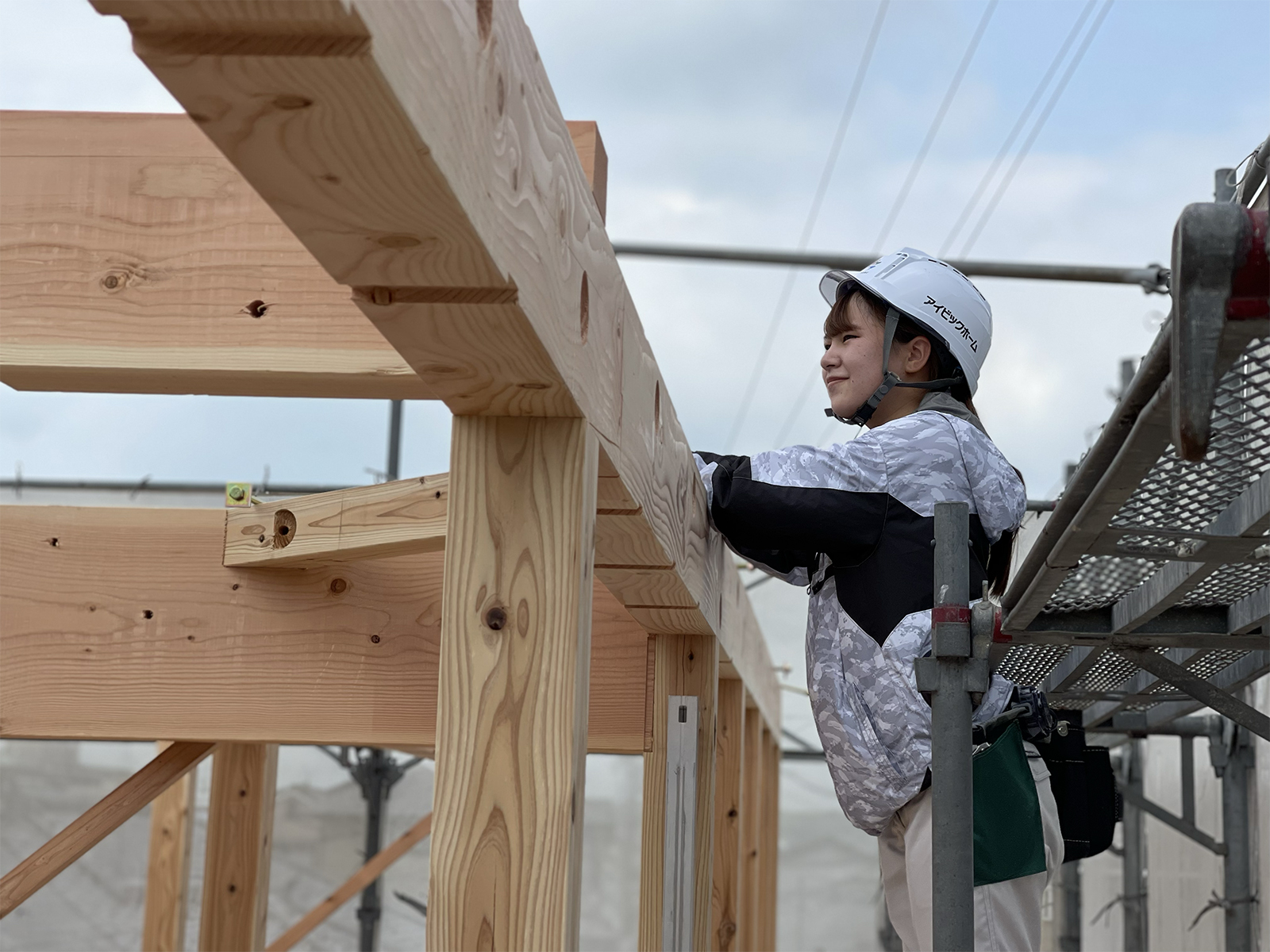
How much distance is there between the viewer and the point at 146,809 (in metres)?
11.5

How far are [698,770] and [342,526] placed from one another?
3.37 feet

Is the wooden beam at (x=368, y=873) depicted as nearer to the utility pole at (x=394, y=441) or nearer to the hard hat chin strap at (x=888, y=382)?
the utility pole at (x=394, y=441)

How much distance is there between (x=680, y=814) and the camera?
327 cm

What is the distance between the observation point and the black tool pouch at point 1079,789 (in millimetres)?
2766

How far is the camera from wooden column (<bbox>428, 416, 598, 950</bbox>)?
1.66 meters

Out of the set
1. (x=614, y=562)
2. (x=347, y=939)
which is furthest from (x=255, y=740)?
(x=347, y=939)

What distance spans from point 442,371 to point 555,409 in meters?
0.18

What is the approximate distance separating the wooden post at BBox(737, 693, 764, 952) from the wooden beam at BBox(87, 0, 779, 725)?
4288 millimetres

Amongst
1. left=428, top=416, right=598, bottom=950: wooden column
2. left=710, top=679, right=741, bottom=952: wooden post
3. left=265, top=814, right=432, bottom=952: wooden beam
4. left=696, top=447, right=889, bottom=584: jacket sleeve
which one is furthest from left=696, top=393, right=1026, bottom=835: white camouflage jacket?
left=265, top=814, right=432, bottom=952: wooden beam

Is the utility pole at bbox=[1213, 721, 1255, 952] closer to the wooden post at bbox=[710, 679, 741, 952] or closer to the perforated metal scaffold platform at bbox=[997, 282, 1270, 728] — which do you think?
the wooden post at bbox=[710, 679, 741, 952]

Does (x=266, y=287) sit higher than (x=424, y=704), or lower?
higher

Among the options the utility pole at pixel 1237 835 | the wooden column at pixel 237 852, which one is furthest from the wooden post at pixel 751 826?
the wooden column at pixel 237 852

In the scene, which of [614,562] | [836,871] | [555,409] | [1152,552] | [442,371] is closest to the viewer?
[442,371]

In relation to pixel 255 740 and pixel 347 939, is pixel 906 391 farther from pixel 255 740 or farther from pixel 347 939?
pixel 347 939
